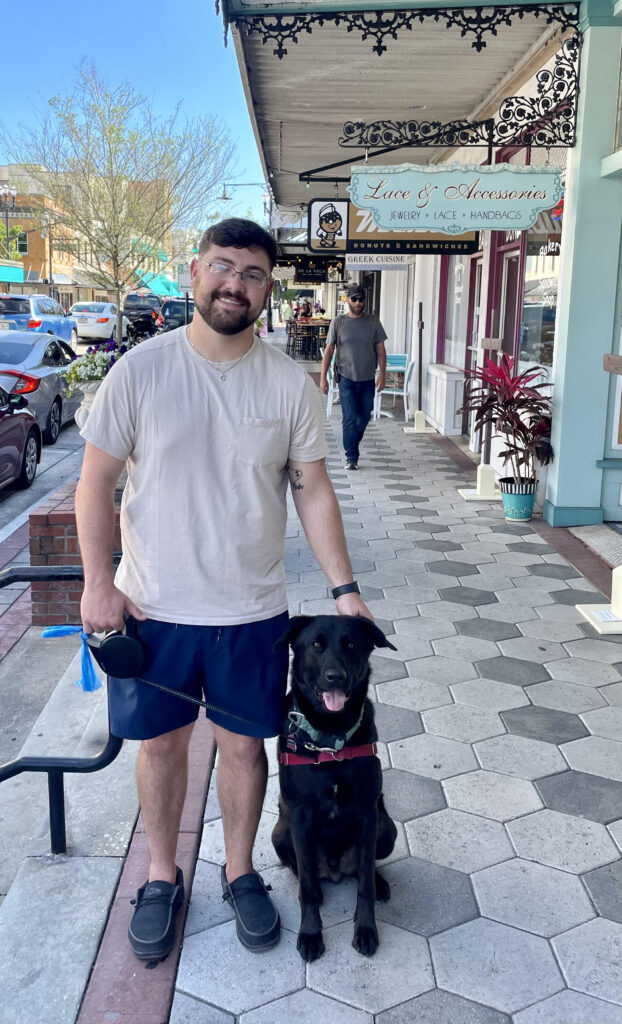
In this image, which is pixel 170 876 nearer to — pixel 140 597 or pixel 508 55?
pixel 140 597

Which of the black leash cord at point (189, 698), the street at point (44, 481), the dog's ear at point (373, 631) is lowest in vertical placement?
the street at point (44, 481)

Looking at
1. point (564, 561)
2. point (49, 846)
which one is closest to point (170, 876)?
point (49, 846)

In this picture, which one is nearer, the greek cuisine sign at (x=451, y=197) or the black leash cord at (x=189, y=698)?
the black leash cord at (x=189, y=698)

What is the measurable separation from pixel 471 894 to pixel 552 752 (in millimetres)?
999

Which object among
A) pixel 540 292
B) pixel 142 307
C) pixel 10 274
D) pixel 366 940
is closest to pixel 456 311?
pixel 540 292

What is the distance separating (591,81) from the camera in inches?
247

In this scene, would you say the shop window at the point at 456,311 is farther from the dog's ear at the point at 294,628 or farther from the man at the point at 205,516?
the dog's ear at the point at 294,628

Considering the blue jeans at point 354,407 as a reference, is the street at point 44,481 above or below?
below

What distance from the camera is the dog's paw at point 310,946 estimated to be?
2.40 meters

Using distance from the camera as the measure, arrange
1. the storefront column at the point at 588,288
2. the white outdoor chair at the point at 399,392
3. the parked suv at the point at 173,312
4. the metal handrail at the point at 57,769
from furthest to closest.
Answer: the parked suv at the point at 173,312, the white outdoor chair at the point at 399,392, the storefront column at the point at 588,288, the metal handrail at the point at 57,769

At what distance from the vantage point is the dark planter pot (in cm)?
706

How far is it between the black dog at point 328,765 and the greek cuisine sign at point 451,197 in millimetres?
4915

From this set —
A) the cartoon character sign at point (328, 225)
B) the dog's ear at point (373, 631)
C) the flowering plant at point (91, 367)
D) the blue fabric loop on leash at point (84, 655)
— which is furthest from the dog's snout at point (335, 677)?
the cartoon character sign at point (328, 225)

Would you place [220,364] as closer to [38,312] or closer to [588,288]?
[588,288]
